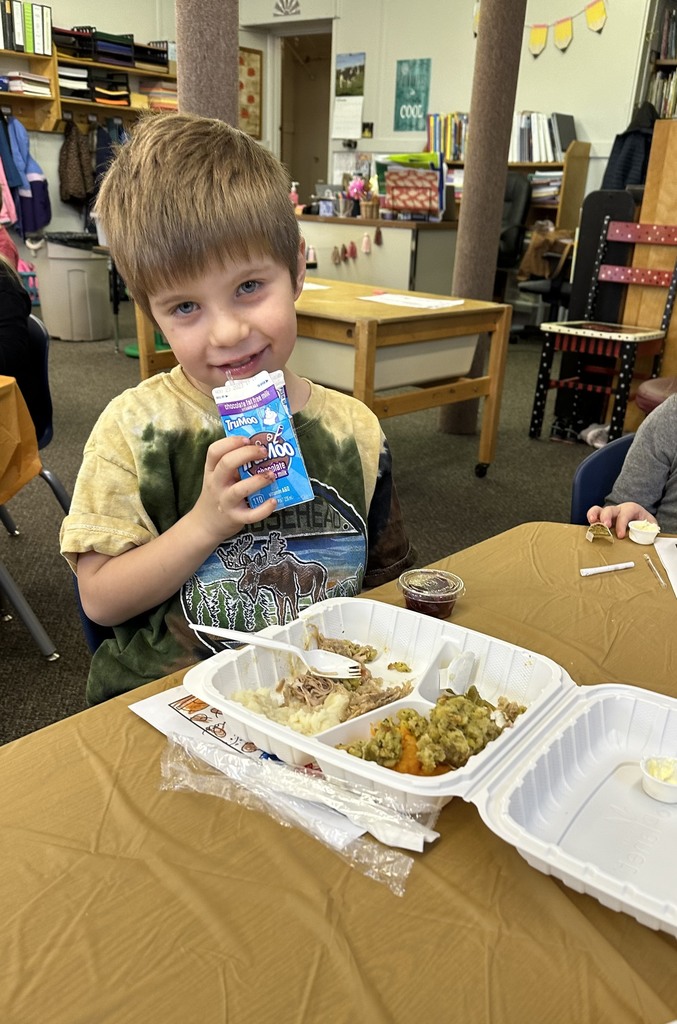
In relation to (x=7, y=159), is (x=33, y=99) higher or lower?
higher

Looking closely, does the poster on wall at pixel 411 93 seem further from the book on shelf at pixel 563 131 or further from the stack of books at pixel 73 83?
the stack of books at pixel 73 83

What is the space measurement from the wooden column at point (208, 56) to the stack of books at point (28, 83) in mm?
4748

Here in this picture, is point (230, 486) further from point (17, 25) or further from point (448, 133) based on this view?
point (17, 25)

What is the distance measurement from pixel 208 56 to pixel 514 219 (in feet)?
14.1

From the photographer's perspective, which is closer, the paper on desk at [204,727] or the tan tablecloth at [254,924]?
the tan tablecloth at [254,924]

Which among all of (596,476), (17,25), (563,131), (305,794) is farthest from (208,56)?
(17,25)

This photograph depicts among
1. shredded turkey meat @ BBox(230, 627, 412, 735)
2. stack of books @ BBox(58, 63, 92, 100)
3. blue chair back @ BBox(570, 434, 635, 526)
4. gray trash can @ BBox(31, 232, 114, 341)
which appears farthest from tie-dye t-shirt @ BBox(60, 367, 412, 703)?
stack of books @ BBox(58, 63, 92, 100)

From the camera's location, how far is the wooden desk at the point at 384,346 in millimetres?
2701

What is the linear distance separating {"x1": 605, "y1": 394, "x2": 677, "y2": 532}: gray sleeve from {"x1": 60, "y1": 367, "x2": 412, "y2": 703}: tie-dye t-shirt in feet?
2.12

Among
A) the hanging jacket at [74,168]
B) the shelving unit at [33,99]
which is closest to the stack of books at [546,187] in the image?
the hanging jacket at [74,168]

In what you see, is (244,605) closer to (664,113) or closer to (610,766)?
(610,766)

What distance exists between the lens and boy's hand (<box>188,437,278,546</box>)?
73cm

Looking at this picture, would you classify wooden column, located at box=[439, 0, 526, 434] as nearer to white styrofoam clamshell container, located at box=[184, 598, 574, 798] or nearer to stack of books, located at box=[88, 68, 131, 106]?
white styrofoam clamshell container, located at box=[184, 598, 574, 798]

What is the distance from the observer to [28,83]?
20.6ft
